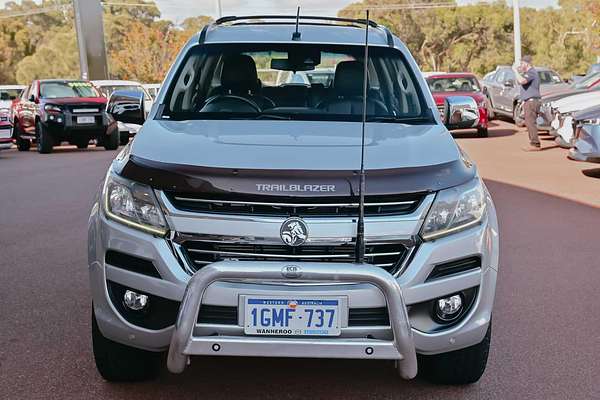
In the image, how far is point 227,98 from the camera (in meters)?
4.63

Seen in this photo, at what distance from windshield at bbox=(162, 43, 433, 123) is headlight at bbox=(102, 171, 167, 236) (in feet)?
3.74

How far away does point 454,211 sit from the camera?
3350 mm

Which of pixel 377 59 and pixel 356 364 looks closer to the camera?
pixel 356 364

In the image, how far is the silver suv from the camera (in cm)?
309

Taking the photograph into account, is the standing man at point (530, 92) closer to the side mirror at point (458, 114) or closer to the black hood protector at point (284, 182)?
the side mirror at point (458, 114)

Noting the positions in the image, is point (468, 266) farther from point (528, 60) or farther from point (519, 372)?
point (528, 60)

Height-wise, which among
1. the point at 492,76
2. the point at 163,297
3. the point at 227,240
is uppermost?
the point at 227,240

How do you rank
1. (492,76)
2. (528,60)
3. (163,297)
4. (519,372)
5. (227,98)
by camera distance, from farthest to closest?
(492,76) → (528,60) → (227,98) → (519,372) → (163,297)

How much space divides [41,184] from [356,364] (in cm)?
935

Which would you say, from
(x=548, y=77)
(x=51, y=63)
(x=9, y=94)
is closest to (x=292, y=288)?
(x=548, y=77)

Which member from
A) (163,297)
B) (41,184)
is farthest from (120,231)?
(41,184)

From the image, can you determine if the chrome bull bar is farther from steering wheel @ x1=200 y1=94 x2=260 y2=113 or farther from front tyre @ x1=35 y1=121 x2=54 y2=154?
front tyre @ x1=35 y1=121 x2=54 y2=154

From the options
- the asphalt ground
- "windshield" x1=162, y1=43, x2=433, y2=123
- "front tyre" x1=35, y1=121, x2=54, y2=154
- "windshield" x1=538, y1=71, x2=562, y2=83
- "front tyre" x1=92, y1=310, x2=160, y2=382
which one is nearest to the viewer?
"front tyre" x1=92, y1=310, x2=160, y2=382

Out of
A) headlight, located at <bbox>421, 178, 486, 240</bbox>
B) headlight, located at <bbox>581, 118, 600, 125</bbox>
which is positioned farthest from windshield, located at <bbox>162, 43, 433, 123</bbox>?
headlight, located at <bbox>581, 118, 600, 125</bbox>
